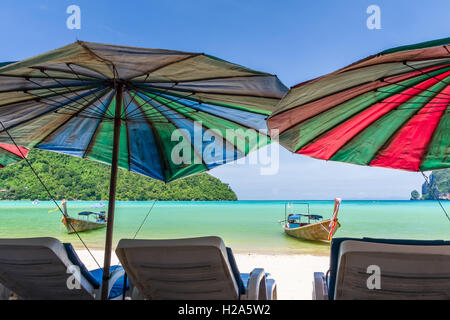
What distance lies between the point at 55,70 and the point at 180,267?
6.11 ft

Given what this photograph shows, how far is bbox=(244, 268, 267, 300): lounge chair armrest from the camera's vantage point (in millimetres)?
1833

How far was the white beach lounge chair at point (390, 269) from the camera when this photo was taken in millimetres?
1373

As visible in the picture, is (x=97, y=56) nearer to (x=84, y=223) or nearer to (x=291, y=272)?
(x=291, y=272)

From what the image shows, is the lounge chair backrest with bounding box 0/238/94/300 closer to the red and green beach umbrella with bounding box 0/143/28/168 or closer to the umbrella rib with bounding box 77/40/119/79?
the umbrella rib with bounding box 77/40/119/79

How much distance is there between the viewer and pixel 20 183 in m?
34.7

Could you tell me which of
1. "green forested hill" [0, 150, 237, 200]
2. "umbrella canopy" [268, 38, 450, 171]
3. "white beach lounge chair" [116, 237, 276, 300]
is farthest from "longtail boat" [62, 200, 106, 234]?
"white beach lounge chair" [116, 237, 276, 300]

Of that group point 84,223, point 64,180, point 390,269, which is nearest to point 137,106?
point 390,269

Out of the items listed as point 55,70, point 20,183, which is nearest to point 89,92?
point 55,70

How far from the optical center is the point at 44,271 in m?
1.79

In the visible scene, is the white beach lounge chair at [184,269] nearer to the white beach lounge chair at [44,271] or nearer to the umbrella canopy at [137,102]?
the white beach lounge chair at [44,271]

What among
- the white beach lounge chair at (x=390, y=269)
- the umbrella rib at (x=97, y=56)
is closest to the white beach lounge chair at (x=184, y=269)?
the white beach lounge chair at (x=390, y=269)
